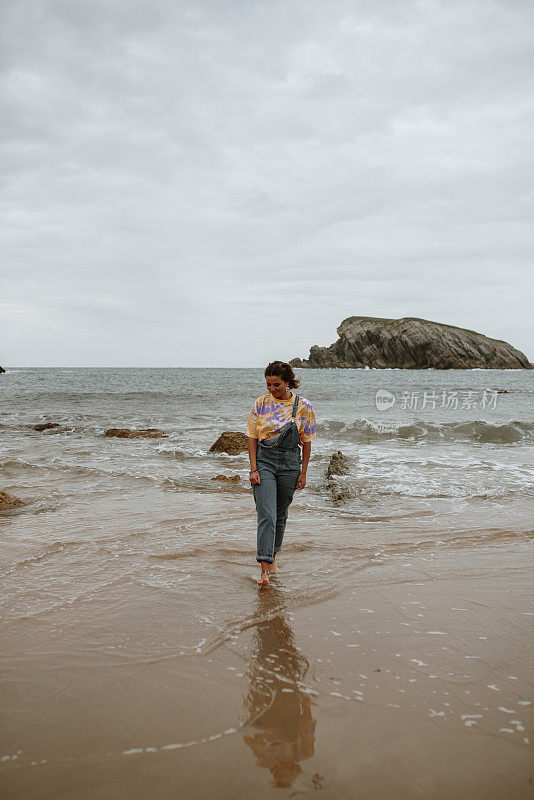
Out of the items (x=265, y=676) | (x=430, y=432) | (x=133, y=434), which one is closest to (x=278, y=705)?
(x=265, y=676)

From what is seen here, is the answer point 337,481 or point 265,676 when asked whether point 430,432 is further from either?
point 265,676

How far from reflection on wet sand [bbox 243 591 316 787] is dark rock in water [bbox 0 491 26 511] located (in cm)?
476

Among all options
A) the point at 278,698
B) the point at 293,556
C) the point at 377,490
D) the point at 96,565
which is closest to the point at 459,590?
the point at 293,556

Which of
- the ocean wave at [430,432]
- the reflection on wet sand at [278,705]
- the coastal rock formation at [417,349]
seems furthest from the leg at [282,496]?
the coastal rock formation at [417,349]

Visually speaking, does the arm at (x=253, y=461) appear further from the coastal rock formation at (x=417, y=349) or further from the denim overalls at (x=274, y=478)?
the coastal rock formation at (x=417, y=349)

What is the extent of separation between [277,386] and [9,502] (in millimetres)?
4573

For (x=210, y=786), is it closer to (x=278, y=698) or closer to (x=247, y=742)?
(x=247, y=742)

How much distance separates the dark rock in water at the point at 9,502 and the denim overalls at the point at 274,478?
4025mm

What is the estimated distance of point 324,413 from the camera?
25.3m

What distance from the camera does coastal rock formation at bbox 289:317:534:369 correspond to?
444 ft

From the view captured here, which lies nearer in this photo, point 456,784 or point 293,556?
point 456,784

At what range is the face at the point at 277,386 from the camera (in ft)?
15.0

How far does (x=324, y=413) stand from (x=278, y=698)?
22.9m

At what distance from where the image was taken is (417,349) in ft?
447
